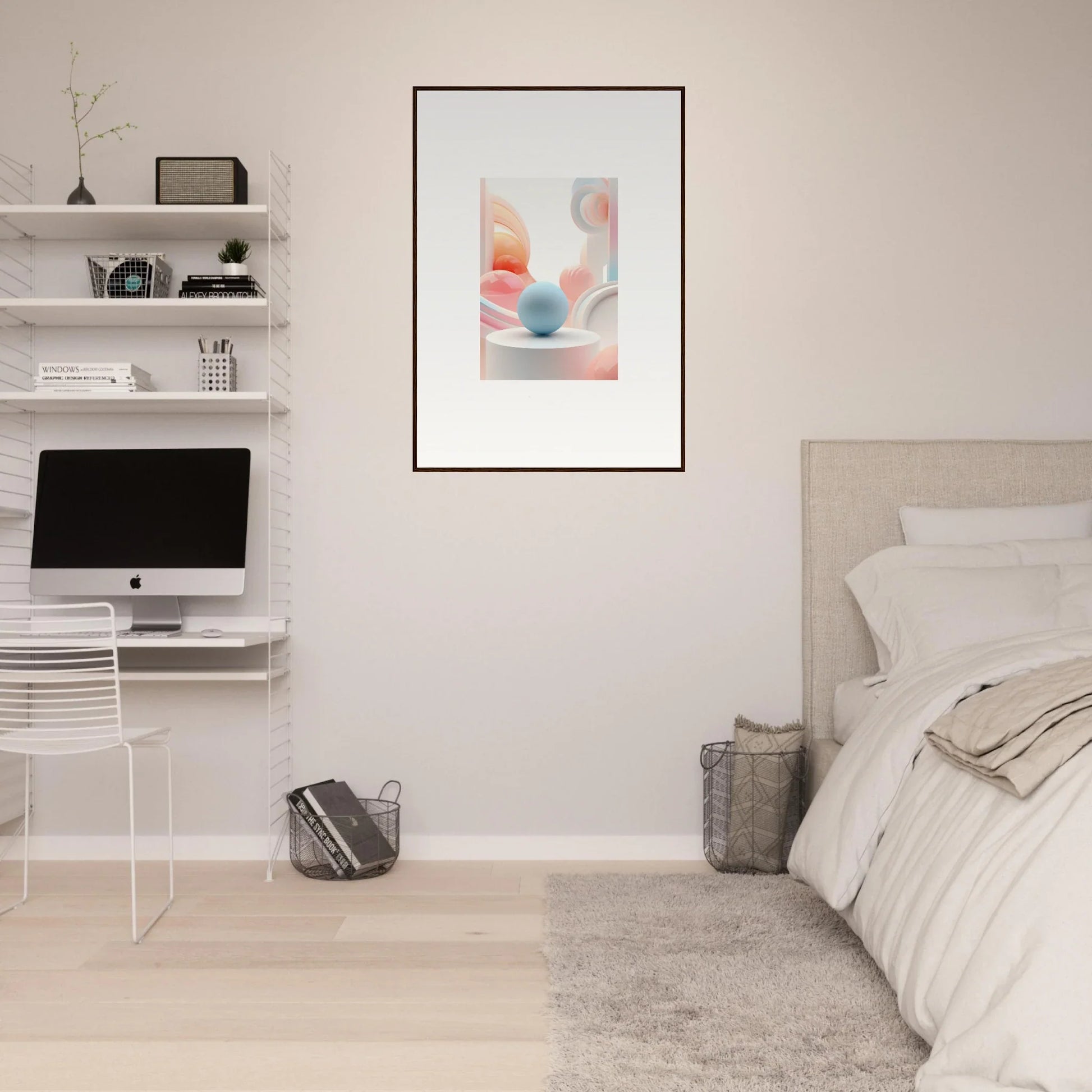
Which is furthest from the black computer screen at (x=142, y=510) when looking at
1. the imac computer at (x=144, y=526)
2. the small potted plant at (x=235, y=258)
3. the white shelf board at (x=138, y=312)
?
the small potted plant at (x=235, y=258)

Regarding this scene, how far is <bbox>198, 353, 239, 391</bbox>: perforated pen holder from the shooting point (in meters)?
3.20

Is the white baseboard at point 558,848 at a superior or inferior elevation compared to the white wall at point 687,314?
inferior

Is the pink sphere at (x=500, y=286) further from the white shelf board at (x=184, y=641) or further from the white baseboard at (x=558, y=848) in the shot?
the white baseboard at (x=558, y=848)

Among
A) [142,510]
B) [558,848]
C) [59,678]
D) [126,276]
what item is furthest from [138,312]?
[558,848]

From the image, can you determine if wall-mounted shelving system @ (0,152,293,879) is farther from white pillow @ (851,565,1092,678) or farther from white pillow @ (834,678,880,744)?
white pillow @ (851,565,1092,678)

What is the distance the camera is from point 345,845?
3.04 metres

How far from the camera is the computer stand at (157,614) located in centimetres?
318

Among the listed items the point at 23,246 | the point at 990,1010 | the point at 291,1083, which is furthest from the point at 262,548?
the point at 990,1010

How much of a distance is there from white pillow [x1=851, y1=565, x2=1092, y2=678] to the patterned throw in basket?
0.44 m

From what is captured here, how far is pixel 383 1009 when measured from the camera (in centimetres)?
211

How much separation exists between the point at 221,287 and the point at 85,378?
19.1 inches

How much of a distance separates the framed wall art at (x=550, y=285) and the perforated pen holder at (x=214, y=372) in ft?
1.95

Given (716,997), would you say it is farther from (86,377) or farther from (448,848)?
(86,377)

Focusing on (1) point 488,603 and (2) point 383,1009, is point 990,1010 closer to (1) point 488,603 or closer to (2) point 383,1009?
(2) point 383,1009
